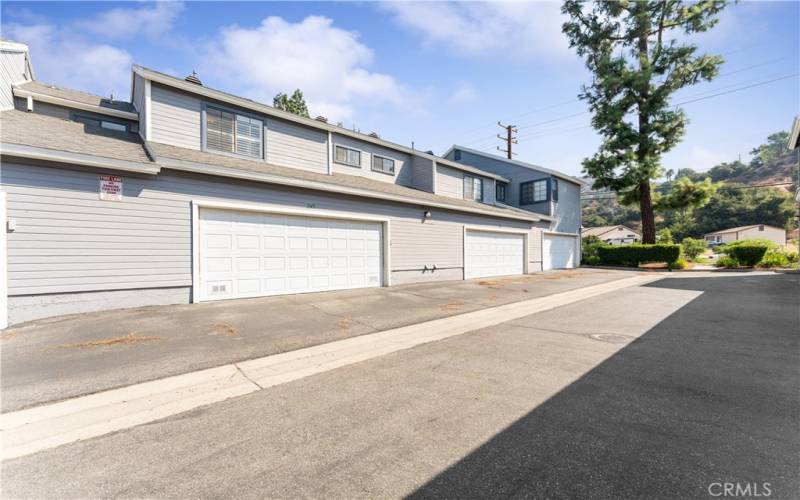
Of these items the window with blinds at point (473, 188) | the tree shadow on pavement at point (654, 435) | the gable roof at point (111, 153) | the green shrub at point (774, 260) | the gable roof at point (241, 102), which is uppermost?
the gable roof at point (241, 102)

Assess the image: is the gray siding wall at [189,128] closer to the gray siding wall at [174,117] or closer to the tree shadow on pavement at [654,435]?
the gray siding wall at [174,117]

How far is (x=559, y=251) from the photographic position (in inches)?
814

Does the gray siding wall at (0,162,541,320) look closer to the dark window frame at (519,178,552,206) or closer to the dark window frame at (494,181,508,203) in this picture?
the dark window frame at (494,181,508,203)

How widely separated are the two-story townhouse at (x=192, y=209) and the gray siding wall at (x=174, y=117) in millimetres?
31

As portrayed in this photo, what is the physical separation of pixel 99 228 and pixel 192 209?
1.69 meters

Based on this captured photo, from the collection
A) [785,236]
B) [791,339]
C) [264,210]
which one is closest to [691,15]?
[791,339]

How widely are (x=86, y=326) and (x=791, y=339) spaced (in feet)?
38.3

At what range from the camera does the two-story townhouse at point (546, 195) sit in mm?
20219

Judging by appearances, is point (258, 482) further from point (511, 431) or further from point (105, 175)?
point (105, 175)

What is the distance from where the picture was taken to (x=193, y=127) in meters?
9.54

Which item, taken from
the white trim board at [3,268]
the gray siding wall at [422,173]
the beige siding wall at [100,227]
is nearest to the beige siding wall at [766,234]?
the gray siding wall at [422,173]

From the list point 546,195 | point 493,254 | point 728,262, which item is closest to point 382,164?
point 493,254

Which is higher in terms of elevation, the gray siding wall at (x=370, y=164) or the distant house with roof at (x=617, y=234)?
the gray siding wall at (x=370, y=164)

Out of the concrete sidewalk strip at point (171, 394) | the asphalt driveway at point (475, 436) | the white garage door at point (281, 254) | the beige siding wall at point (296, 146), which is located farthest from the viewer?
the beige siding wall at point (296, 146)
